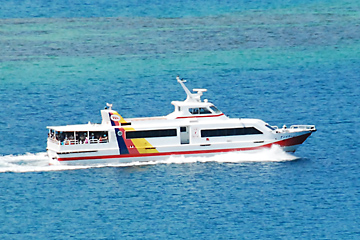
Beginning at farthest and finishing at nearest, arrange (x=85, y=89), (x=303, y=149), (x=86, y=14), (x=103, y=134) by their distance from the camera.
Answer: (x=86, y=14), (x=85, y=89), (x=303, y=149), (x=103, y=134)

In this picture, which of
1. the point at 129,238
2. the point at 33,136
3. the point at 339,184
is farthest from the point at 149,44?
the point at 129,238

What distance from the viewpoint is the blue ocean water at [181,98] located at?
70062 mm

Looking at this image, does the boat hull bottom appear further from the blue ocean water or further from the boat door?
the boat door

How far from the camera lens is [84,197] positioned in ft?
244

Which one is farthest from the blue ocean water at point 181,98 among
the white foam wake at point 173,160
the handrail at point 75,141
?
the handrail at point 75,141

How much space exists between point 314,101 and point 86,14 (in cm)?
7508

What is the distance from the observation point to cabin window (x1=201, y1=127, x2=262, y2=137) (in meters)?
83.6

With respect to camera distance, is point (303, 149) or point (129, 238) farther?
point (303, 149)

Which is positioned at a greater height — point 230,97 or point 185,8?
point 185,8

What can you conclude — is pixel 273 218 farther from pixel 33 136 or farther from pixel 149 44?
pixel 149 44

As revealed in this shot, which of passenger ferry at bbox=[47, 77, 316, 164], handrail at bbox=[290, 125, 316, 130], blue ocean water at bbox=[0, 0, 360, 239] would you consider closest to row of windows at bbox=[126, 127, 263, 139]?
passenger ferry at bbox=[47, 77, 316, 164]

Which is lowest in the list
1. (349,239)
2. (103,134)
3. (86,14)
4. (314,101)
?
(349,239)

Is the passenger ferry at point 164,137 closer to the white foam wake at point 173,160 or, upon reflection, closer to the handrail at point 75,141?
the handrail at point 75,141

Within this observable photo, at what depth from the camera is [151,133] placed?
273 ft
